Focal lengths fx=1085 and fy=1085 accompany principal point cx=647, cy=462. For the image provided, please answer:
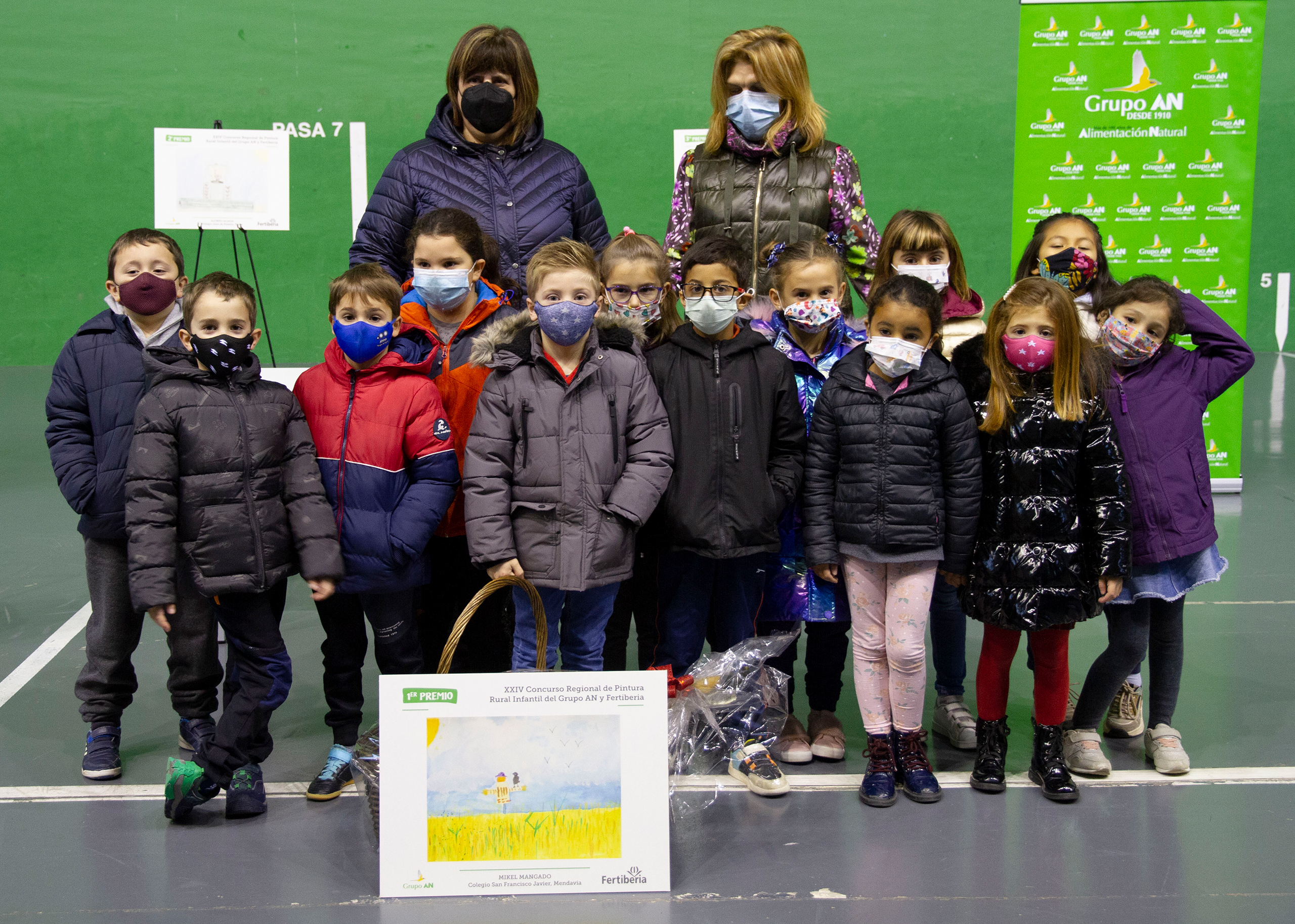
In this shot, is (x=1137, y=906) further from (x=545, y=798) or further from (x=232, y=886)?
(x=232, y=886)

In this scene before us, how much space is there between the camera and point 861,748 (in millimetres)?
2988

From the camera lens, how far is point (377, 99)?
8.55 m

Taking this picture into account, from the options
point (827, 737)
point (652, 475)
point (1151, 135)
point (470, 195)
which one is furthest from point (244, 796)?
point (1151, 135)

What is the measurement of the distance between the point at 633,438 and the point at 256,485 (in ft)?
2.90

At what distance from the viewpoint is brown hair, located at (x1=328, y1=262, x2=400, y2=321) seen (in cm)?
261

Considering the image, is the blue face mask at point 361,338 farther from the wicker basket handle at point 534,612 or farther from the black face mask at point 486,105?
the black face mask at point 486,105

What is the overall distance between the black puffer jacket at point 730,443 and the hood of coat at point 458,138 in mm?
869

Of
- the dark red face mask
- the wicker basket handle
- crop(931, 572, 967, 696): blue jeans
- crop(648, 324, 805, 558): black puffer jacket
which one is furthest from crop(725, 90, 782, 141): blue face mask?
the dark red face mask

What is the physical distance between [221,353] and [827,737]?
5.96 ft

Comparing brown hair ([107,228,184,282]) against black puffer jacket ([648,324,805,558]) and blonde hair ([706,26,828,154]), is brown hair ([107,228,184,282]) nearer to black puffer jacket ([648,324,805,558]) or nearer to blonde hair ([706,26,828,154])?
black puffer jacket ([648,324,805,558])

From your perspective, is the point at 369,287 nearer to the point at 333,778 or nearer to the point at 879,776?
the point at 333,778

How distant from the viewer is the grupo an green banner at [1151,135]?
5.43m

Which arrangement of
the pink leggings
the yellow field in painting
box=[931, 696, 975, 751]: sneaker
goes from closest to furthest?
the yellow field in painting < the pink leggings < box=[931, 696, 975, 751]: sneaker

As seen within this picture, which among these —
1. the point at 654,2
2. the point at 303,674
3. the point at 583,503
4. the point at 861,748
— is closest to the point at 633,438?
the point at 583,503
